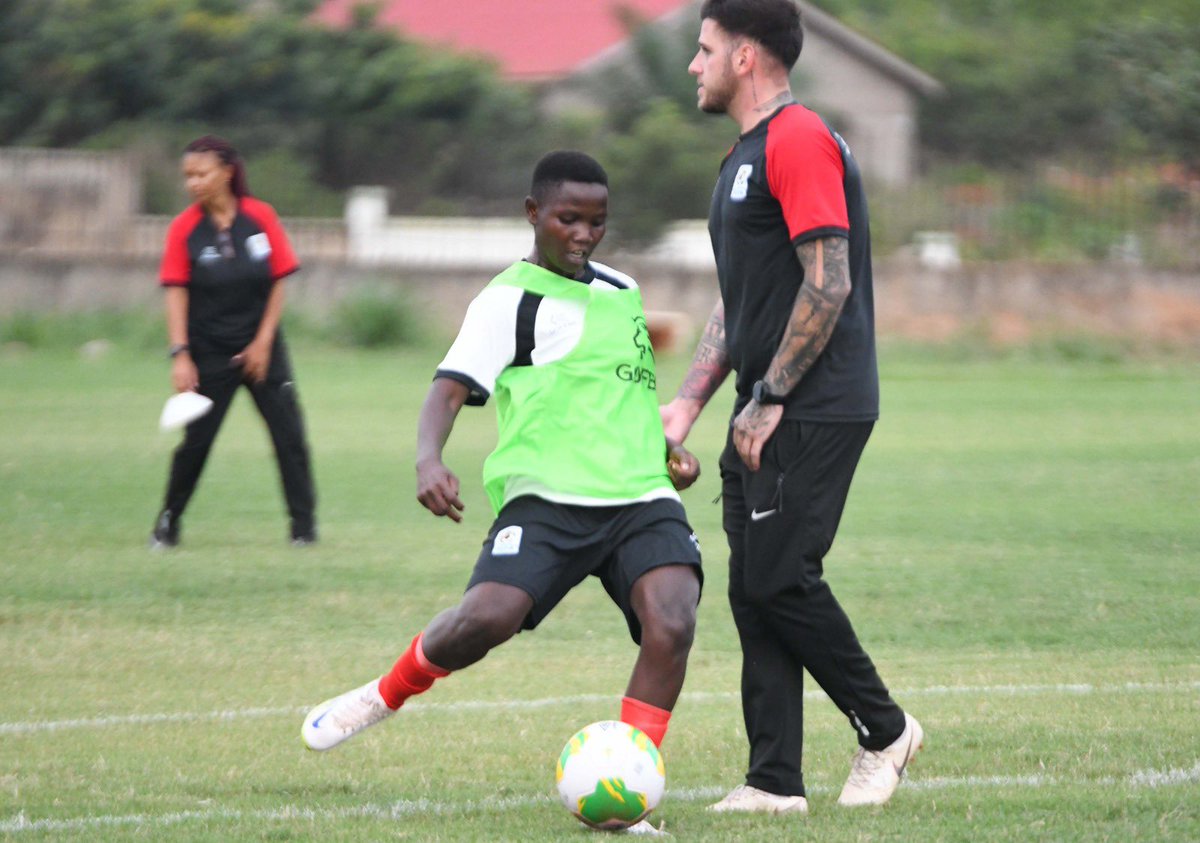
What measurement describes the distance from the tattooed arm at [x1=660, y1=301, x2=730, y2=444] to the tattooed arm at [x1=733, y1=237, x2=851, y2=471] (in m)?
0.52

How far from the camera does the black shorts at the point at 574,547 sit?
16.3 feet

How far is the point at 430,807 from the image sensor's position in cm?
498

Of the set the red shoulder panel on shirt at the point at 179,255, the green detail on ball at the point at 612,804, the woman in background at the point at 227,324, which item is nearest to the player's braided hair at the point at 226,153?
the woman in background at the point at 227,324

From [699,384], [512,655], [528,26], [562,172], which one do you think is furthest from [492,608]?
[528,26]

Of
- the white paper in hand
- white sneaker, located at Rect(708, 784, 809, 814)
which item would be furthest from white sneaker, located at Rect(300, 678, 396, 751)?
the white paper in hand

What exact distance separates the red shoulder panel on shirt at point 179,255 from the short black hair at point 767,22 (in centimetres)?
550

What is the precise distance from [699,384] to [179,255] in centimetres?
531

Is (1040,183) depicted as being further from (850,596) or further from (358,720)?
(358,720)

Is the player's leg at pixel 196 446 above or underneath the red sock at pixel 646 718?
underneath

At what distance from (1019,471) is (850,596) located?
502cm

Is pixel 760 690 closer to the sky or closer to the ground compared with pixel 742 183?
closer to the ground

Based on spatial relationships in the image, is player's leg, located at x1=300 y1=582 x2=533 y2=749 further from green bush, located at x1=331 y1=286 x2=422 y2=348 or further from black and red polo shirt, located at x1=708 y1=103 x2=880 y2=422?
green bush, located at x1=331 y1=286 x2=422 y2=348

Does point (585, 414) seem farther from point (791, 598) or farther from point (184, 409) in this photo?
point (184, 409)

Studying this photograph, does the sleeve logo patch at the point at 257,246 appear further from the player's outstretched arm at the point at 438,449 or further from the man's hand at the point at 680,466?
the man's hand at the point at 680,466
